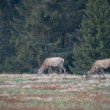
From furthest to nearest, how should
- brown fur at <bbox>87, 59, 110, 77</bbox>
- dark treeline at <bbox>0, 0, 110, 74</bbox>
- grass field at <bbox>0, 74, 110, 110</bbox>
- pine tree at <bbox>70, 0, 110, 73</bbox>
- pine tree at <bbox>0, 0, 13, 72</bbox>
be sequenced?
pine tree at <bbox>0, 0, 13, 72</bbox>, dark treeline at <bbox>0, 0, 110, 74</bbox>, pine tree at <bbox>70, 0, 110, 73</bbox>, brown fur at <bbox>87, 59, 110, 77</bbox>, grass field at <bbox>0, 74, 110, 110</bbox>

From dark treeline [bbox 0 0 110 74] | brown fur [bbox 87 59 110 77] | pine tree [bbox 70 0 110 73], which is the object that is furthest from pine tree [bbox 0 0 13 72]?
brown fur [bbox 87 59 110 77]

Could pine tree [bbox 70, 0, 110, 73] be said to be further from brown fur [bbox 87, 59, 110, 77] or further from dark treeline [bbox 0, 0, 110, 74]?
brown fur [bbox 87, 59, 110, 77]

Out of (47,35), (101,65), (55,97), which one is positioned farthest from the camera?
(47,35)

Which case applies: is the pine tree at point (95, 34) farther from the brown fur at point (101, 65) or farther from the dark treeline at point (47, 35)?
the brown fur at point (101, 65)

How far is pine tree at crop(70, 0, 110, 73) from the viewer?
30.9 meters

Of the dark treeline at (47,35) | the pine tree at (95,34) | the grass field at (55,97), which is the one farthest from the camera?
the dark treeline at (47,35)

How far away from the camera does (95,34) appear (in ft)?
104

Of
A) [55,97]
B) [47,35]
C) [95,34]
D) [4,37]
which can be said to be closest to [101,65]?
[55,97]

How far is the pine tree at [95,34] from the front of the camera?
30.9 m

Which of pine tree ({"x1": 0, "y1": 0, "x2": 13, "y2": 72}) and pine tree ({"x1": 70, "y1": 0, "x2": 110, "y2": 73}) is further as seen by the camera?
pine tree ({"x1": 0, "y1": 0, "x2": 13, "y2": 72})

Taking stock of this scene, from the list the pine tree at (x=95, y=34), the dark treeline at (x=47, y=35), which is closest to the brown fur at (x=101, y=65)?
the pine tree at (x=95, y=34)

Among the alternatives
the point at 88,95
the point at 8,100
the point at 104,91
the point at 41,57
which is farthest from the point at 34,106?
the point at 41,57

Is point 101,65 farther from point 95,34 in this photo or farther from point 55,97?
point 95,34

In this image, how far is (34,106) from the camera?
11594 mm
